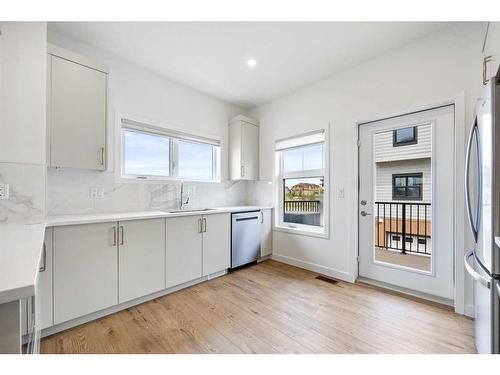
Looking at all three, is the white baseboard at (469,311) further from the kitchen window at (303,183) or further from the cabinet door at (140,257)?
the cabinet door at (140,257)

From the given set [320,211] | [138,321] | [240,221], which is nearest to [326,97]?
[320,211]

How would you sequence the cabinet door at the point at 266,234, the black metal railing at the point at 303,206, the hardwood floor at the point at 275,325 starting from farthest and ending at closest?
the cabinet door at the point at 266,234 → the black metal railing at the point at 303,206 → the hardwood floor at the point at 275,325

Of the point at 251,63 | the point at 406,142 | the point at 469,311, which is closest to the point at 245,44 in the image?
the point at 251,63

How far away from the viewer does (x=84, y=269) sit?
1.86m

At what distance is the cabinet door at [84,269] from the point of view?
1741mm

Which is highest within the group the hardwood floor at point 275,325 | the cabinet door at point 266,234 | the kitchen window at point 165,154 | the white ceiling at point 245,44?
the white ceiling at point 245,44

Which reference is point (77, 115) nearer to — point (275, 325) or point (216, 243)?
point (216, 243)

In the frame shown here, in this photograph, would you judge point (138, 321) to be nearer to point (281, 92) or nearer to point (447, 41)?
point (281, 92)

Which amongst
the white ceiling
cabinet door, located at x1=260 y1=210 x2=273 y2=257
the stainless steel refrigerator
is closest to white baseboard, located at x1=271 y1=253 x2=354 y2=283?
cabinet door, located at x1=260 y1=210 x2=273 y2=257

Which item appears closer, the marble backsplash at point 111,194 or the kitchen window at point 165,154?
the marble backsplash at point 111,194

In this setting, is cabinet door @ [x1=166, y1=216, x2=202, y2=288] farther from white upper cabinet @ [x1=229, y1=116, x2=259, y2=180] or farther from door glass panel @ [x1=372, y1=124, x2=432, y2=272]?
door glass panel @ [x1=372, y1=124, x2=432, y2=272]

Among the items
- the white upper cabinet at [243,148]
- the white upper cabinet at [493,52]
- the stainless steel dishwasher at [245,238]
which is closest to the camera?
the white upper cabinet at [493,52]

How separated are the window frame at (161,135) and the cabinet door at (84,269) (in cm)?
88

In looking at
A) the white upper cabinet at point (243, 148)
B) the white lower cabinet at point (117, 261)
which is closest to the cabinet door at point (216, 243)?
the white lower cabinet at point (117, 261)
